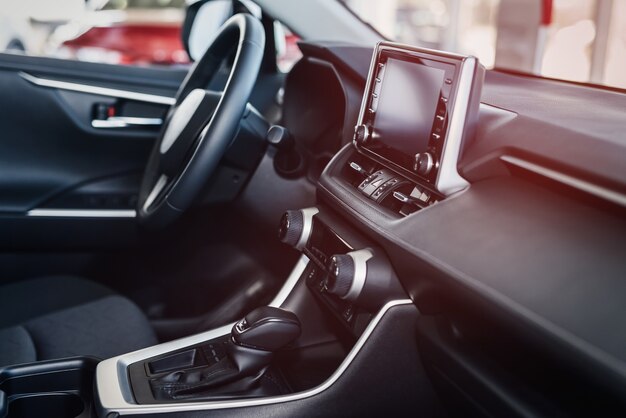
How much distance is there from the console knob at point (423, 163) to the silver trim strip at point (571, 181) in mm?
100

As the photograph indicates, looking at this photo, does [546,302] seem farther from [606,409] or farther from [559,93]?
[559,93]

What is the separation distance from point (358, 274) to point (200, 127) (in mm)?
582

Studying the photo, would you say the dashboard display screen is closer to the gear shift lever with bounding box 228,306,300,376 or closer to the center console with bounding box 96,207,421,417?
the center console with bounding box 96,207,421,417

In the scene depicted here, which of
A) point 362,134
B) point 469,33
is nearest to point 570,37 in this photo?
point 469,33

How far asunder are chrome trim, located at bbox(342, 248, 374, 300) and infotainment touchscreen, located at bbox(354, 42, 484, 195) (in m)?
0.14

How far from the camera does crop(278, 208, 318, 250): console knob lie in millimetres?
1336

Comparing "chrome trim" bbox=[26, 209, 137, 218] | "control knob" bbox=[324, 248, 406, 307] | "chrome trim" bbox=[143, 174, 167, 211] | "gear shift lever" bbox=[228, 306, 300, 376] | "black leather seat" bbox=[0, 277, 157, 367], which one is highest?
"control knob" bbox=[324, 248, 406, 307]

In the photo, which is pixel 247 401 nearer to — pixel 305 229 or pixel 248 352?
pixel 248 352

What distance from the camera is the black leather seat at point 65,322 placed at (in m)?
1.49

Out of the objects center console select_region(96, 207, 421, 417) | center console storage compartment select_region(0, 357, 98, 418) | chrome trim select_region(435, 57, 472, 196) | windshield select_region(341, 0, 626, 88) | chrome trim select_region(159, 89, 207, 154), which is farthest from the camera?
windshield select_region(341, 0, 626, 88)

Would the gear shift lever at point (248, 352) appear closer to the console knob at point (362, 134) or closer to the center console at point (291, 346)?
the center console at point (291, 346)

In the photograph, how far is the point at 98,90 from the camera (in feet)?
7.09

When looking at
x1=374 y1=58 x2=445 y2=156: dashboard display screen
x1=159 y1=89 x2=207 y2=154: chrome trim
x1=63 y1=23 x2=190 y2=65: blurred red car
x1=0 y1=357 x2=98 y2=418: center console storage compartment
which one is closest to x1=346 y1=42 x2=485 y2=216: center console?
x1=374 y1=58 x2=445 y2=156: dashboard display screen

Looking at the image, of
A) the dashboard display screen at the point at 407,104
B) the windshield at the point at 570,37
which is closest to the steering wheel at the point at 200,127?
the dashboard display screen at the point at 407,104
